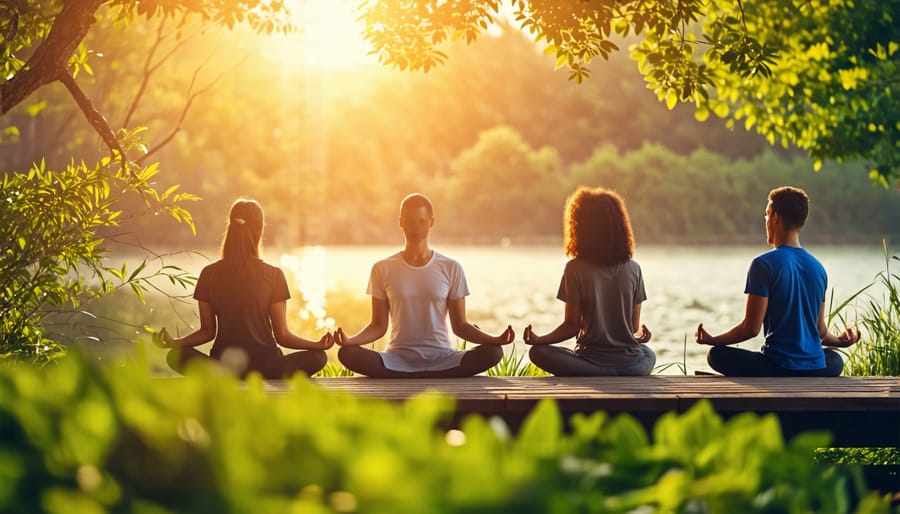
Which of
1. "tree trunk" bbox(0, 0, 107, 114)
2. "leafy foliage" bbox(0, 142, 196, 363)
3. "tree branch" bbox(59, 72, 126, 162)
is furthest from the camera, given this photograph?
"leafy foliage" bbox(0, 142, 196, 363)

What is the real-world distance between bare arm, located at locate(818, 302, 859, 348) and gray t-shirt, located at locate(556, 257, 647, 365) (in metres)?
1.03

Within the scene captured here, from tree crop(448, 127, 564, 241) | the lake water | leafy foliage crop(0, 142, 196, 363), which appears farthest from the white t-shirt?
tree crop(448, 127, 564, 241)

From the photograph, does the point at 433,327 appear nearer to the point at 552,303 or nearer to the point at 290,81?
the point at 552,303

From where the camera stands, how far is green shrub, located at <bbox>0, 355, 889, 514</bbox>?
1458 millimetres

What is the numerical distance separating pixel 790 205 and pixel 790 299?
20.0 inches

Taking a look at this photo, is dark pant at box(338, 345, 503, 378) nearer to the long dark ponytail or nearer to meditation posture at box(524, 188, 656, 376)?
meditation posture at box(524, 188, 656, 376)

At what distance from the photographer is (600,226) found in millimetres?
5684

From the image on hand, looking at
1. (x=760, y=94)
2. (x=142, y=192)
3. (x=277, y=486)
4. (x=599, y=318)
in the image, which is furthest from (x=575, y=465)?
(x=760, y=94)

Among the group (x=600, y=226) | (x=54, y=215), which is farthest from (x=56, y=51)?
(x=600, y=226)

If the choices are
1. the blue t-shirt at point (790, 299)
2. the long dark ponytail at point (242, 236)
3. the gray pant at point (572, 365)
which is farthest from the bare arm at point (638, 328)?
the long dark ponytail at point (242, 236)

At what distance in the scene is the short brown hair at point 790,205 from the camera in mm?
5531

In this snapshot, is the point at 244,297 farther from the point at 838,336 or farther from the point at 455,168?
the point at 455,168

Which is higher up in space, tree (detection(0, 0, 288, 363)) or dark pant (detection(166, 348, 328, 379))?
tree (detection(0, 0, 288, 363))

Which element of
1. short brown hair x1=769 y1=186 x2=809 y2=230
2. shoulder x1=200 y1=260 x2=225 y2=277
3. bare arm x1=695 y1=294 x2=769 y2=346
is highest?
short brown hair x1=769 y1=186 x2=809 y2=230
